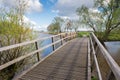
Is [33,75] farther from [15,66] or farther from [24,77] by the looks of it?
[15,66]

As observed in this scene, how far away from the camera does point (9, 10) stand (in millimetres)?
8391

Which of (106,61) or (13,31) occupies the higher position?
(13,31)

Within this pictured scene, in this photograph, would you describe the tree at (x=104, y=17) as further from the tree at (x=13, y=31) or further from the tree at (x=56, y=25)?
the tree at (x=56, y=25)

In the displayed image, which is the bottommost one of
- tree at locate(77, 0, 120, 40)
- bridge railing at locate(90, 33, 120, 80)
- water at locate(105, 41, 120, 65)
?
water at locate(105, 41, 120, 65)

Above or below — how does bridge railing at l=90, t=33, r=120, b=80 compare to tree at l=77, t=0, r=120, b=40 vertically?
below

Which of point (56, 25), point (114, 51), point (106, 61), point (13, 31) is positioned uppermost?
point (56, 25)

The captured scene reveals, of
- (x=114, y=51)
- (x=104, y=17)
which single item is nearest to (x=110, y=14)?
(x=104, y=17)

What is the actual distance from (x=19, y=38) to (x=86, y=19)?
19.9m

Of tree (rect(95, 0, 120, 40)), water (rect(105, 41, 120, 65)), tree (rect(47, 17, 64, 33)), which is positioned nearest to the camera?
water (rect(105, 41, 120, 65))

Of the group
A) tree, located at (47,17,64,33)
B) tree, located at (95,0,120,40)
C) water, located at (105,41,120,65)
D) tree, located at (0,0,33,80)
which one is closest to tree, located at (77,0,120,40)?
tree, located at (95,0,120,40)

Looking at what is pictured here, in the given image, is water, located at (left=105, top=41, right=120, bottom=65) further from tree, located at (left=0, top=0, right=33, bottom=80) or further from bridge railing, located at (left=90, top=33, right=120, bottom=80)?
bridge railing, located at (left=90, top=33, right=120, bottom=80)

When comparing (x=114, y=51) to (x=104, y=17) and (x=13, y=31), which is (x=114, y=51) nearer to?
(x=104, y=17)

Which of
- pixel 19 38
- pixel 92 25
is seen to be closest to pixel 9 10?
pixel 19 38

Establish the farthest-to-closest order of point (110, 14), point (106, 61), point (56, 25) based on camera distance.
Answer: point (56, 25), point (110, 14), point (106, 61)
